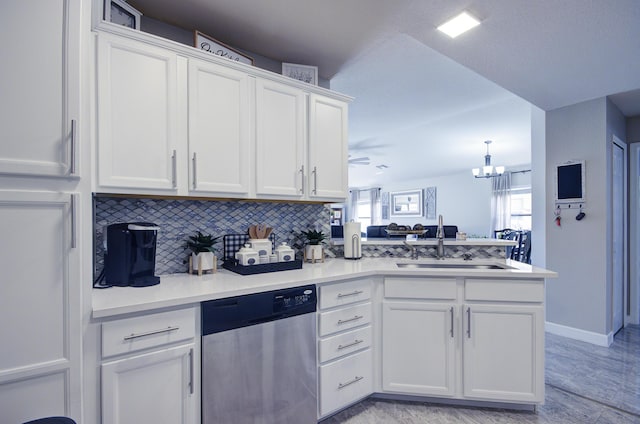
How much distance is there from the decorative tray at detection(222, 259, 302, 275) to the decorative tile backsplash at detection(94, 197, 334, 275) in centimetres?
13

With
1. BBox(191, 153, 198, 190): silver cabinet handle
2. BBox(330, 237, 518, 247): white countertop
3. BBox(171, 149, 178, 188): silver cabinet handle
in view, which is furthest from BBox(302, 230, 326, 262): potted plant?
BBox(171, 149, 178, 188): silver cabinet handle

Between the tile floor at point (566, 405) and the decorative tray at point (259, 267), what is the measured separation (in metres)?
0.95

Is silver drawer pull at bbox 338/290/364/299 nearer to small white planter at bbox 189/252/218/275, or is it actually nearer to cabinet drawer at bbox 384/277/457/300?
cabinet drawer at bbox 384/277/457/300

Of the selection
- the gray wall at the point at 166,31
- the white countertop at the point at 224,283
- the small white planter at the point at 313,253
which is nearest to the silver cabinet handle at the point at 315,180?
the small white planter at the point at 313,253

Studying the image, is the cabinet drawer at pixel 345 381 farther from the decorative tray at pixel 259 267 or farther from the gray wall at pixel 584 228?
the gray wall at pixel 584 228

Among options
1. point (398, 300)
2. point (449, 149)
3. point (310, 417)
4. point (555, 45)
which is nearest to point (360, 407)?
point (310, 417)

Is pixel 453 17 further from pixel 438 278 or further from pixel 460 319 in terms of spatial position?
pixel 460 319

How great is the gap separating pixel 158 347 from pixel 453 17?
7.82 feet

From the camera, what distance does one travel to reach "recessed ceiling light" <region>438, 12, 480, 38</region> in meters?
1.90

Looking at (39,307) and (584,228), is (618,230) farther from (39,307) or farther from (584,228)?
(39,307)

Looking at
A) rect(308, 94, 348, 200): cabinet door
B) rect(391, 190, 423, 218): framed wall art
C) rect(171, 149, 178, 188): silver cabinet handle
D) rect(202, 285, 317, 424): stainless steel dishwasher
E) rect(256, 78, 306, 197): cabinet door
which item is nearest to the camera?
rect(202, 285, 317, 424): stainless steel dishwasher

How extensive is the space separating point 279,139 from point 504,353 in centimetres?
196

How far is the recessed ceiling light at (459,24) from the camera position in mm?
1905

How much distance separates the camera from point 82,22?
3.73ft
